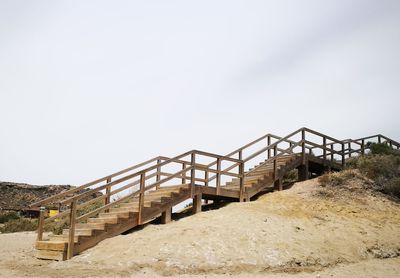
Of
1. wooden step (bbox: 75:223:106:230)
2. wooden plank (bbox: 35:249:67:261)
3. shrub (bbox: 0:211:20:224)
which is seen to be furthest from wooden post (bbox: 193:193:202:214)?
shrub (bbox: 0:211:20:224)

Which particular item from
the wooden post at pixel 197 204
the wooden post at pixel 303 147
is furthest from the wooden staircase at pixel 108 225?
the wooden post at pixel 303 147

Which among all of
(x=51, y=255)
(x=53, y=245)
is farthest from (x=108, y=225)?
(x=51, y=255)

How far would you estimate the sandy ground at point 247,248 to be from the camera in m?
7.34

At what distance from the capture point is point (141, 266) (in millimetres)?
7297

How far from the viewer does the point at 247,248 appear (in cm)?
806

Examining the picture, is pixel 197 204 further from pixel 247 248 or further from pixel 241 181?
pixel 247 248

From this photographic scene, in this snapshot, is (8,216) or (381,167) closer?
(381,167)

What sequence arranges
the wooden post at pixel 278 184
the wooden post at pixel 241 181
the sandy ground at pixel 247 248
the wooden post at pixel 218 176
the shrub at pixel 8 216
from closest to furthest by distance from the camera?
the sandy ground at pixel 247 248 → the wooden post at pixel 218 176 → the wooden post at pixel 241 181 → the wooden post at pixel 278 184 → the shrub at pixel 8 216

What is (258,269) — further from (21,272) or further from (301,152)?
(301,152)

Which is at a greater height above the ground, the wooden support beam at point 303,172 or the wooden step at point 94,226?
the wooden support beam at point 303,172

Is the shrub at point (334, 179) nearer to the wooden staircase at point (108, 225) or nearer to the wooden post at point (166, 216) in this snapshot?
the wooden staircase at point (108, 225)

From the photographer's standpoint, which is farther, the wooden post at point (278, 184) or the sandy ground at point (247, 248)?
the wooden post at point (278, 184)

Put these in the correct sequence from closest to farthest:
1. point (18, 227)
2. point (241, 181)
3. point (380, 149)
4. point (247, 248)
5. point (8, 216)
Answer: point (247, 248), point (241, 181), point (18, 227), point (380, 149), point (8, 216)

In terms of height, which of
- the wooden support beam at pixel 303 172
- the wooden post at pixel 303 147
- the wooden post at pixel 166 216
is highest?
the wooden post at pixel 303 147
